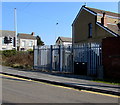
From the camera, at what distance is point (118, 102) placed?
6.95 metres

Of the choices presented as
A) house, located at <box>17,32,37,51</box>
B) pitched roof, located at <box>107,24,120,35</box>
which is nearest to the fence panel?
pitched roof, located at <box>107,24,120,35</box>

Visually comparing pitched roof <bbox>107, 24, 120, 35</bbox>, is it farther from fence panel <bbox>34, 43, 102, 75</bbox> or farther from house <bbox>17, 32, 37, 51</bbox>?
house <bbox>17, 32, 37, 51</bbox>

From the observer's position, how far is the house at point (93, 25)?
2586 cm

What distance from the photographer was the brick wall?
12844 millimetres

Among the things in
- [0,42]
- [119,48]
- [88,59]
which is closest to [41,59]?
[88,59]

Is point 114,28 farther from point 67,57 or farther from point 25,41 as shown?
point 25,41

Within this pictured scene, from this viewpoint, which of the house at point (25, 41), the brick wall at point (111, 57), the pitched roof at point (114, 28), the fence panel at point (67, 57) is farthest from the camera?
the house at point (25, 41)

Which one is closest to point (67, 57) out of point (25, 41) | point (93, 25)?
point (93, 25)

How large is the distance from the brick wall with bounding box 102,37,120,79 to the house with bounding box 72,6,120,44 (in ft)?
36.8

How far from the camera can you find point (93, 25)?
89.9ft

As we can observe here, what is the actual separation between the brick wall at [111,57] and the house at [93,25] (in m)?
11.2

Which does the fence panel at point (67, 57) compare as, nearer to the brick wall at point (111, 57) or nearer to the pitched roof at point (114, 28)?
the brick wall at point (111, 57)

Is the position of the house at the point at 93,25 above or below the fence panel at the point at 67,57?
above

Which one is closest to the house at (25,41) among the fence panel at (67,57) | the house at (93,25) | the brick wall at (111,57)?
the house at (93,25)
